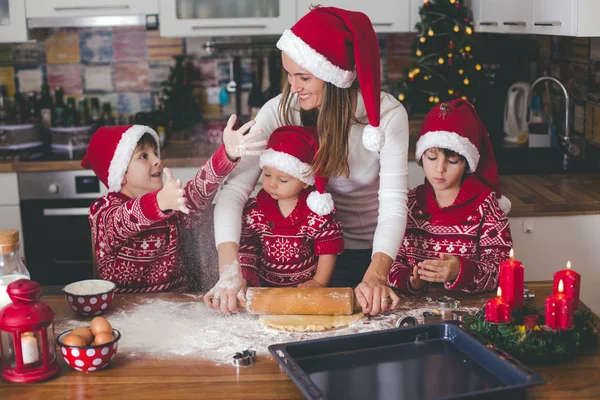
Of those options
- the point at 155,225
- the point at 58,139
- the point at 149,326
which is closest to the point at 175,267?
the point at 155,225

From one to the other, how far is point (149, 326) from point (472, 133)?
39.8 inches

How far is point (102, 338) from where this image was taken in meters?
1.33

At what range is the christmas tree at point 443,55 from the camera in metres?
3.12

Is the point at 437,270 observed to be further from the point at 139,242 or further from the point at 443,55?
the point at 443,55

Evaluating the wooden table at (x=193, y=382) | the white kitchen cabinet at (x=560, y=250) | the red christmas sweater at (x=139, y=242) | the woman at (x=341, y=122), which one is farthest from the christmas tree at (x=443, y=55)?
the wooden table at (x=193, y=382)

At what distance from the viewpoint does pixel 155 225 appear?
197 cm

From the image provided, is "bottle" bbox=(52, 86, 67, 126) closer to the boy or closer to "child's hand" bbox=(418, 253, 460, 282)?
the boy

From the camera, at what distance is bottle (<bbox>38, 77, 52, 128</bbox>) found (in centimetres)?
349

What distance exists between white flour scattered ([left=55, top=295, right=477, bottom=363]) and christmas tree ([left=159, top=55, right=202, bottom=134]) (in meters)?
1.94

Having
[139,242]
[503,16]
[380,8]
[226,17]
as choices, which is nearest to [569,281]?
[139,242]

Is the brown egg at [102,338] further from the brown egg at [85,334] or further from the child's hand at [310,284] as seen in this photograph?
the child's hand at [310,284]

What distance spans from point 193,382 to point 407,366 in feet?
1.23

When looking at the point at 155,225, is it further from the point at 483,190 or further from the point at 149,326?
the point at 483,190

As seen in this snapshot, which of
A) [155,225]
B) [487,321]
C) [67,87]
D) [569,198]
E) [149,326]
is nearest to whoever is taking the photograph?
[487,321]
